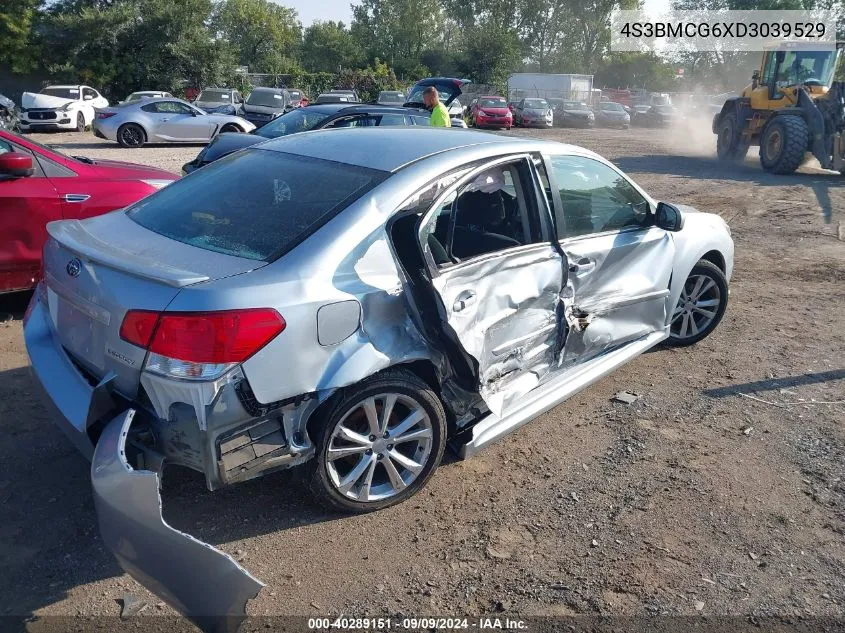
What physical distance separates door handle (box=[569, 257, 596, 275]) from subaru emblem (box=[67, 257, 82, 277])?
2442mm

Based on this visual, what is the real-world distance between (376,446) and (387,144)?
157 centimetres

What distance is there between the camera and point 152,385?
2.85 meters

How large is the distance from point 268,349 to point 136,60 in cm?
3689

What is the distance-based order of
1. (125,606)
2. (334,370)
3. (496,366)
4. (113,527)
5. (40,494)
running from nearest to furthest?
(113,527) → (125,606) → (334,370) → (40,494) → (496,366)

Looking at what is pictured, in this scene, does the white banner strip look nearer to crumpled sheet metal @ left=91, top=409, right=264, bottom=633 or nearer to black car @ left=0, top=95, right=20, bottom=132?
black car @ left=0, top=95, right=20, bottom=132

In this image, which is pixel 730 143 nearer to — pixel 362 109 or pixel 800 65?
pixel 800 65

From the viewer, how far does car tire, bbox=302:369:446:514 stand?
317 cm

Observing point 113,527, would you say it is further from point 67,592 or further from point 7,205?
point 7,205

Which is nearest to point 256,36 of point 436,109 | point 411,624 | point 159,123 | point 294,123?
point 159,123

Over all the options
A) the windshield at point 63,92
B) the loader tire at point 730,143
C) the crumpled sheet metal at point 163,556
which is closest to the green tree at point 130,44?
the windshield at point 63,92

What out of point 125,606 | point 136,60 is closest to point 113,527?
point 125,606

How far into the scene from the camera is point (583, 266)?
4.16 m

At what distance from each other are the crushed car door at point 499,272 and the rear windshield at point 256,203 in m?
0.46

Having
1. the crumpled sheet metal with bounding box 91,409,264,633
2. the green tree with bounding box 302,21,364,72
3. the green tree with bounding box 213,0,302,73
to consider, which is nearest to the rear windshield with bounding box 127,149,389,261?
the crumpled sheet metal with bounding box 91,409,264,633
